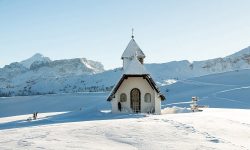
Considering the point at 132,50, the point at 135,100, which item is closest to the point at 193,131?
the point at 135,100

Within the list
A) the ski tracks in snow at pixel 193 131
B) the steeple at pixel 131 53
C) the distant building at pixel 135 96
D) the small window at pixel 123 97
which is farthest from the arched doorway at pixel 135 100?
the ski tracks in snow at pixel 193 131

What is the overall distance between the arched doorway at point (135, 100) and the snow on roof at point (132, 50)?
6.02 metres

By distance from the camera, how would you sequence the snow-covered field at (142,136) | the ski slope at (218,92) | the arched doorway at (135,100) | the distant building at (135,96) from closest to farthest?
the snow-covered field at (142,136)
the distant building at (135,96)
the arched doorway at (135,100)
the ski slope at (218,92)

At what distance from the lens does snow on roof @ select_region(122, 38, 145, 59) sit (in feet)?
145

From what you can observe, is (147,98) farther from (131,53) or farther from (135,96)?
(131,53)

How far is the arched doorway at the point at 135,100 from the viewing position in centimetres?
3934

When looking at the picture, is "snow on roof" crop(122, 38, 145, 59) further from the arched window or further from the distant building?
the arched window

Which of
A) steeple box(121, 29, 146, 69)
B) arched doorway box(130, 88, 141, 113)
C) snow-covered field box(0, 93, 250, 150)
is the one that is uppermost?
steeple box(121, 29, 146, 69)

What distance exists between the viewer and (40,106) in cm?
9869

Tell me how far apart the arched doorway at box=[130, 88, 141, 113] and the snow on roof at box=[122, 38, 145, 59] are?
6.02 metres

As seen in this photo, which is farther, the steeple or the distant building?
the steeple

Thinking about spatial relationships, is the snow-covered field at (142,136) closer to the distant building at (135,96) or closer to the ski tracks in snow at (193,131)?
the ski tracks in snow at (193,131)

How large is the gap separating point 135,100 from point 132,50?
24.7 feet

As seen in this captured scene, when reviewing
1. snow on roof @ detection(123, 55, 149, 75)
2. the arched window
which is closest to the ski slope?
the arched window
